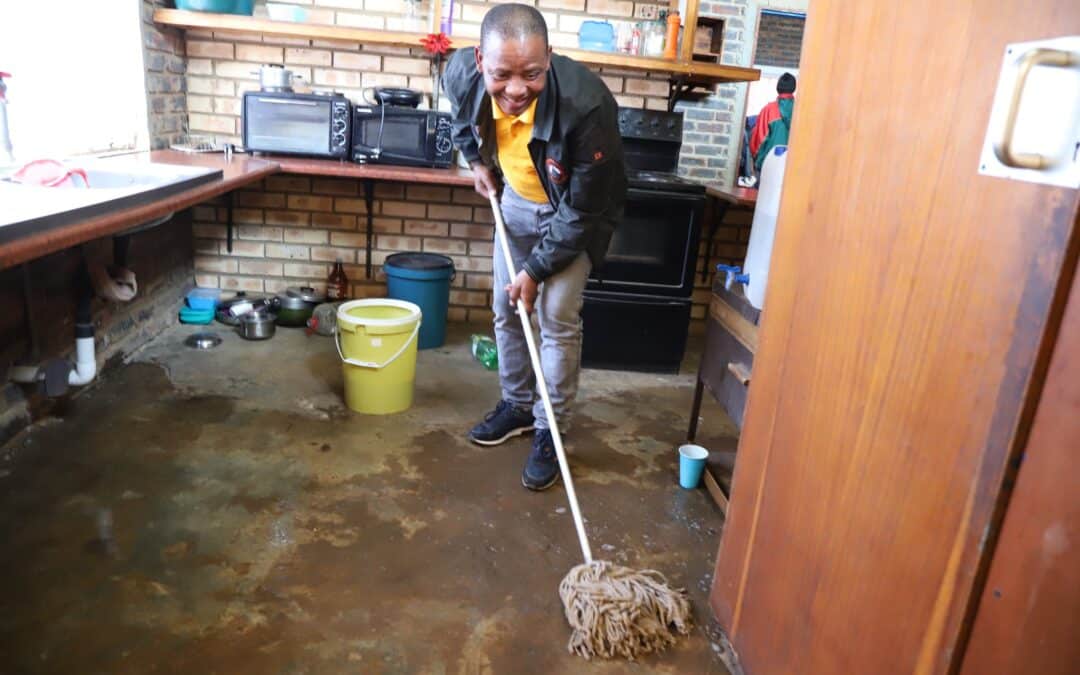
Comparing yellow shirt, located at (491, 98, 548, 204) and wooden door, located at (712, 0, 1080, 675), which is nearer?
wooden door, located at (712, 0, 1080, 675)

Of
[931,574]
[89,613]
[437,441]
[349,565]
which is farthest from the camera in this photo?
[437,441]

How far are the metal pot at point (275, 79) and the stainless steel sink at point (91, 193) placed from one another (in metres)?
0.88

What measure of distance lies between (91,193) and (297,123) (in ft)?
5.24

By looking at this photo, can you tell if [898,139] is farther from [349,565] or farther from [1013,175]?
[349,565]

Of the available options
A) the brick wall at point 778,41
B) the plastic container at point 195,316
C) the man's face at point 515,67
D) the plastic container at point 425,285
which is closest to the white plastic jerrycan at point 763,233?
the man's face at point 515,67

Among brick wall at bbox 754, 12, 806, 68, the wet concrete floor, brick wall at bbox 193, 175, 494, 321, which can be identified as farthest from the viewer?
brick wall at bbox 754, 12, 806, 68

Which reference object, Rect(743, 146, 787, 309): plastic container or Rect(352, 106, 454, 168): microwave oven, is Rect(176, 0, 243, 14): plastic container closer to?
Rect(352, 106, 454, 168): microwave oven

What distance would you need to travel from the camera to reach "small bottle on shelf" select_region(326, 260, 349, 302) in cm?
371

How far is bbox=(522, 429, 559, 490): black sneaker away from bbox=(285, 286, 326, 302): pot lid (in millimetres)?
1819

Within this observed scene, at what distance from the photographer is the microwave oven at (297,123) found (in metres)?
3.16

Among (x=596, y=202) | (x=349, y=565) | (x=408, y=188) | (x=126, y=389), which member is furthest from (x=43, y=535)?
(x=408, y=188)

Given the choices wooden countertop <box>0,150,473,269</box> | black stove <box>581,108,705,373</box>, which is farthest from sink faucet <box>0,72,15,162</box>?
black stove <box>581,108,705,373</box>

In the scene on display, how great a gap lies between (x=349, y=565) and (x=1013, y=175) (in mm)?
1589

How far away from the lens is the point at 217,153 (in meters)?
3.33
